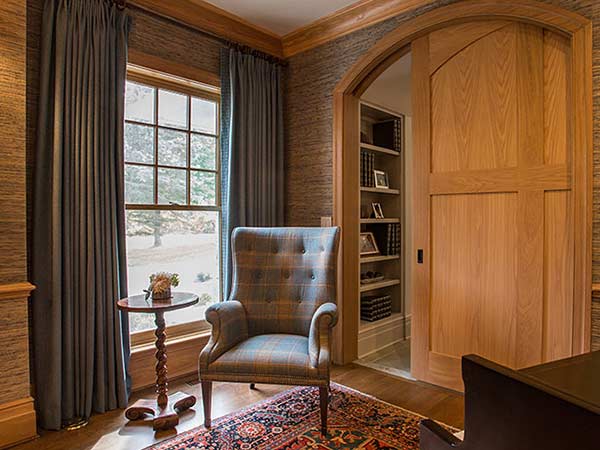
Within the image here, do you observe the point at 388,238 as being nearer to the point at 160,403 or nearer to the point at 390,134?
the point at 390,134

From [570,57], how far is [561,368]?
6.66 ft

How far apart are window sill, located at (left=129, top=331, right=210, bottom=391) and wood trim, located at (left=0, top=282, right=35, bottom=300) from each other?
2.66 feet

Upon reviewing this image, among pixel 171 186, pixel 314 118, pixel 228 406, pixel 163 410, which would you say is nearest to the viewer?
pixel 163 410

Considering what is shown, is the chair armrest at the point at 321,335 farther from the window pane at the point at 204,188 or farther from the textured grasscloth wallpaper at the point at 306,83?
the window pane at the point at 204,188

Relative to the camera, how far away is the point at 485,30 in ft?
8.18

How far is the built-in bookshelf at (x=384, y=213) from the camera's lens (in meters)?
3.84

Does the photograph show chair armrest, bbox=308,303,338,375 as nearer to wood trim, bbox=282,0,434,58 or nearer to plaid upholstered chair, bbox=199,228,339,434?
plaid upholstered chair, bbox=199,228,339,434

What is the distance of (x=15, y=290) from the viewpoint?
2039 mm

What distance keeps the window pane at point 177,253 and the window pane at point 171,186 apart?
94mm

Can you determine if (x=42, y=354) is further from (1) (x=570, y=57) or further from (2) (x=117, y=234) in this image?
(1) (x=570, y=57)

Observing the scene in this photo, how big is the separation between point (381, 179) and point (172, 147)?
6.76 ft

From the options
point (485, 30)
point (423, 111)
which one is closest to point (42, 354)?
point (423, 111)

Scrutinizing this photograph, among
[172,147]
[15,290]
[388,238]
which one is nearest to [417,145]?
[388,238]

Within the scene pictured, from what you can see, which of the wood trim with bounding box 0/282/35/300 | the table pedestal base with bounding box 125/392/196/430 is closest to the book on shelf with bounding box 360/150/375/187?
the table pedestal base with bounding box 125/392/196/430
